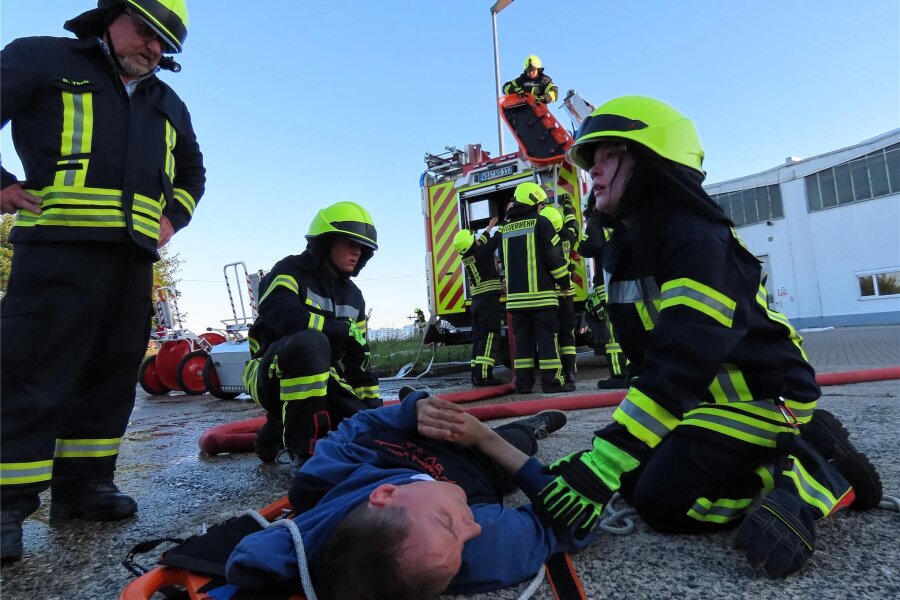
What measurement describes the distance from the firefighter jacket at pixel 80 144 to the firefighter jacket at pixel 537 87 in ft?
17.5

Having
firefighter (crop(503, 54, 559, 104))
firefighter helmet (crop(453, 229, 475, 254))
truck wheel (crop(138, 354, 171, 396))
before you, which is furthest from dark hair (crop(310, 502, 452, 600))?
truck wheel (crop(138, 354, 171, 396))

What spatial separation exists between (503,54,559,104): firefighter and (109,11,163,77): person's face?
5281mm

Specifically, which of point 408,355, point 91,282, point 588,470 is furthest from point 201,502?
point 408,355

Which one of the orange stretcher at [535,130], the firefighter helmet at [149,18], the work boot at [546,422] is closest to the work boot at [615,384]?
the work boot at [546,422]

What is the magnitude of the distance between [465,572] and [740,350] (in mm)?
940

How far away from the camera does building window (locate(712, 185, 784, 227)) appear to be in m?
20.8

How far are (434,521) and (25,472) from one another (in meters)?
1.41

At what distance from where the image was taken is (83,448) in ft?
7.06

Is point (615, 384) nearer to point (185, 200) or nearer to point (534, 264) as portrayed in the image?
point (534, 264)

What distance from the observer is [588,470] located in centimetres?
136

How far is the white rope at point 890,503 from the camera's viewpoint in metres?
1.64

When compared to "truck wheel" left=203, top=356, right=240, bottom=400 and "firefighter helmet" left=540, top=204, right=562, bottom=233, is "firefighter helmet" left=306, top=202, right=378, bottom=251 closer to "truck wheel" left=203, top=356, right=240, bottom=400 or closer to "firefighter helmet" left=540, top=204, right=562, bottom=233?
"firefighter helmet" left=540, top=204, right=562, bottom=233

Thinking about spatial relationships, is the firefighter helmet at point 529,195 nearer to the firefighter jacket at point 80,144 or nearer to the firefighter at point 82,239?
the firefighter at point 82,239

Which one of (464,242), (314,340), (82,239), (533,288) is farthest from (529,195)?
(82,239)
